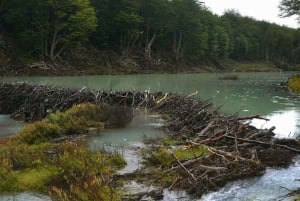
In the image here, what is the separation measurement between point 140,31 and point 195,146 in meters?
65.7

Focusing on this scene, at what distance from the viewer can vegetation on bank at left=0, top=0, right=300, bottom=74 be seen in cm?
5938

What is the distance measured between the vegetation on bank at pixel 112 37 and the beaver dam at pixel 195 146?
32.4 metres

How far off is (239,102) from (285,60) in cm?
10096

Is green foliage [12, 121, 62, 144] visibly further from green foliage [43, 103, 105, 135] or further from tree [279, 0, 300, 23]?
tree [279, 0, 300, 23]

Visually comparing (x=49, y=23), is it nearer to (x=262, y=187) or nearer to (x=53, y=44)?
(x=53, y=44)

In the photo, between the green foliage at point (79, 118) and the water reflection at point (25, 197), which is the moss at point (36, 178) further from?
the green foliage at point (79, 118)

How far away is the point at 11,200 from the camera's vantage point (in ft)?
31.2

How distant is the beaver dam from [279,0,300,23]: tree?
36.0 meters

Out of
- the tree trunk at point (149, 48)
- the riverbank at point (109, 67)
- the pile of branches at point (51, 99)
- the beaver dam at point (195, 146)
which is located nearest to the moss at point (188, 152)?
the beaver dam at point (195, 146)

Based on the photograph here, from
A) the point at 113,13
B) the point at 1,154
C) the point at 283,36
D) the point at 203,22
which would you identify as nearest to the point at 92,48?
the point at 113,13

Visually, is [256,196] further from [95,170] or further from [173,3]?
[173,3]

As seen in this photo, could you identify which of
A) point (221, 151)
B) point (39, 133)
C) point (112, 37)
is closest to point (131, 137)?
point (39, 133)

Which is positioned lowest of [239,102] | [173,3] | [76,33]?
[239,102]

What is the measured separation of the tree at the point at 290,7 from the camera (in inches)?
2094
